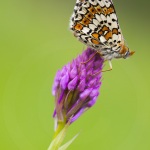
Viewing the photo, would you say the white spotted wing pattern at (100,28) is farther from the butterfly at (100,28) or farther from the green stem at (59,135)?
the green stem at (59,135)

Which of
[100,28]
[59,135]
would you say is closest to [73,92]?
[59,135]

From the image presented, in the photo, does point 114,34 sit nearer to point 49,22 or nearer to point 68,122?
point 68,122

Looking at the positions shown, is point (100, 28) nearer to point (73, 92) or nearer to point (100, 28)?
point (100, 28)

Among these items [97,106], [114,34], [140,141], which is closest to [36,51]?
[97,106]

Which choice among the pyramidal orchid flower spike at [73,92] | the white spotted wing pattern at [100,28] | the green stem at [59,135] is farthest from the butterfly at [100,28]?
the green stem at [59,135]

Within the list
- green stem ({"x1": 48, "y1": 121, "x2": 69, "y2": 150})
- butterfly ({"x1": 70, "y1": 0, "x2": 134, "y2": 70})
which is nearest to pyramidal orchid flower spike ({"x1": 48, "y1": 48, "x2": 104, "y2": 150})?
green stem ({"x1": 48, "y1": 121, "x2": 69, "y2": 150})

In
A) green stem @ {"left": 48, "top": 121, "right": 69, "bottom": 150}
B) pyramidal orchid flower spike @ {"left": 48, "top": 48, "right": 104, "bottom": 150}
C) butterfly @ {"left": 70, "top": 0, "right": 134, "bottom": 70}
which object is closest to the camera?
green stem @ {"left": 48, "top": 121, "right": 69, "bottom": 150}

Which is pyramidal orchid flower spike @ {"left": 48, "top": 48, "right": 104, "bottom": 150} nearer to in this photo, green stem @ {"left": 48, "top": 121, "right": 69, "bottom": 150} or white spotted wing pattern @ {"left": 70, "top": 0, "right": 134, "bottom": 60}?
green stem @ {"left": 48, "top": 121, "right": 69, "bottom": 150}

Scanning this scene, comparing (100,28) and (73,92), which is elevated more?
(100,28)
